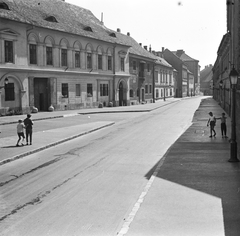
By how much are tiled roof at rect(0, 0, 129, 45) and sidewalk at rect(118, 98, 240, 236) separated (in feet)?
82.1

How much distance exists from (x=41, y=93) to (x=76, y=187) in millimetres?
29507

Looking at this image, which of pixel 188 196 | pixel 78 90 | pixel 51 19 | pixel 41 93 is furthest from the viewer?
pixel 78 90

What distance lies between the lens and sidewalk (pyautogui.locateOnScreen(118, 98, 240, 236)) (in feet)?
22.8

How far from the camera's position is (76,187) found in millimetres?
10062

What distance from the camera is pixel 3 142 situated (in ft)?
58.4

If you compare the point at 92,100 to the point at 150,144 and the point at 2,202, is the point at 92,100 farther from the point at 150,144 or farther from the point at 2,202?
the point at 2,202

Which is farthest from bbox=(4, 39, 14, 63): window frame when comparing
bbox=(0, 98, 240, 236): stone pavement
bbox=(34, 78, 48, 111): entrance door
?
bbox=(0, 98, 240, 236): stone pavement

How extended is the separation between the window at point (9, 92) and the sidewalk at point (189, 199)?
22309 mm

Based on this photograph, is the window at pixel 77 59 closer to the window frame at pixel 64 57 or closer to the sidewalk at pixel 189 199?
the window frame at pixel 64 57

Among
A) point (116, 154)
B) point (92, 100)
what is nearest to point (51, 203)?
point (116, 154)

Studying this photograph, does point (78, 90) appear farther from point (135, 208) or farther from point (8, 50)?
point (135, 208)

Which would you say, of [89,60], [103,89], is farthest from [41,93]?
[103,89]

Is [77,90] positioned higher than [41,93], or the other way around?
[77,90]

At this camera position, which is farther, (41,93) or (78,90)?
(78,90)
